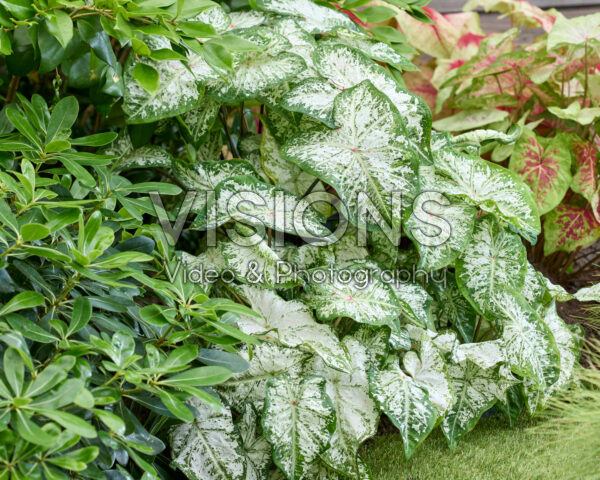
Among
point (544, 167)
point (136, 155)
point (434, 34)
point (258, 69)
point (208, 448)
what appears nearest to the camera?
point (208, 448)

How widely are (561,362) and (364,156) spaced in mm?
634

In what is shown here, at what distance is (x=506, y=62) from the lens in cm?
173

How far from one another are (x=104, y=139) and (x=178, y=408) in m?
0.44

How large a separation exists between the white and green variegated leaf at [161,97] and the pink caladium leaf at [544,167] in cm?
97

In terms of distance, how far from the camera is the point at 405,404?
3.35 ft

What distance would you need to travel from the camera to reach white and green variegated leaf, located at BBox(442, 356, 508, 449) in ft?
3.79

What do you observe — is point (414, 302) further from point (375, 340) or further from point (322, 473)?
point (322, 473)

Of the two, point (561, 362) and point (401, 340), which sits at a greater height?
point (401, 340)

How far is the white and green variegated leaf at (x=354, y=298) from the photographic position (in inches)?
40.3

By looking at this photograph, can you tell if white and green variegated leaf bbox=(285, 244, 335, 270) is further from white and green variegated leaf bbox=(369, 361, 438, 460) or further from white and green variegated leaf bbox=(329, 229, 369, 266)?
white and green variegated leaf bbox=(369, 361, 438, 460)

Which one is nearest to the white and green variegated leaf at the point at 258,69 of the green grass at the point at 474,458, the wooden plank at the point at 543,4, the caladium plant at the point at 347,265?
the caladium plant at the point at 347,265

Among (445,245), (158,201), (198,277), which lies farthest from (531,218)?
(158,201)

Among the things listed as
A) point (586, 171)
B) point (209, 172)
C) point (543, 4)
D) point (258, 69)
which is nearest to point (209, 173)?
point (209, 172)

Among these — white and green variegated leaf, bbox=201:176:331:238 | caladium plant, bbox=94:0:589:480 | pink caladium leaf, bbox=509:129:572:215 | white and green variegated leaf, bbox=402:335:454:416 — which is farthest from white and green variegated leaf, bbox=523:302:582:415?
white and green variegated leaf, bbox=201:176:331:238
